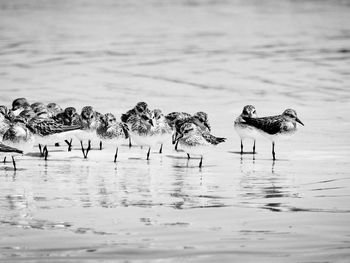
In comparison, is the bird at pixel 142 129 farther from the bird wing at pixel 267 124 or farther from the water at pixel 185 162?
the bird wing at pixel 267 124

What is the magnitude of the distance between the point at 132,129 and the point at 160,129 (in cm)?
55

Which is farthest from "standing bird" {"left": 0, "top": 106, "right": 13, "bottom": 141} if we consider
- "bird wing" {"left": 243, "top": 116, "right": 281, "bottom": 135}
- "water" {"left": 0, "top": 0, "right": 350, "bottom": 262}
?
"bird wing" {"left": 243, "top": 116, "right": 281, "bottom": 135}

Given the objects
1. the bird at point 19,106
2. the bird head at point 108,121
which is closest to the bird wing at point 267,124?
the bird head at point 108,121

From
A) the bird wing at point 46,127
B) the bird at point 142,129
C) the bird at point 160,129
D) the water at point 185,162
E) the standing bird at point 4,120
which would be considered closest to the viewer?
the water at point 185,162

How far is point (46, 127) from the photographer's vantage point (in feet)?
56.0

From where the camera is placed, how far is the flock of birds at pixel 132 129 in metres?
16.2

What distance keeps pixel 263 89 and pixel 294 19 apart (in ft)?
79.0

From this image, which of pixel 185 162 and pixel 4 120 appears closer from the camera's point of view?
pixel 185 162

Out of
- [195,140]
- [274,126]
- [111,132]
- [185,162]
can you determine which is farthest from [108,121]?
[274,126]

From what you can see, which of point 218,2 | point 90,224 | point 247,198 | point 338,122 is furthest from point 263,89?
point 218,2

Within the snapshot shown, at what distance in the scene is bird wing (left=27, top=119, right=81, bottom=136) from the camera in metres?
16.9

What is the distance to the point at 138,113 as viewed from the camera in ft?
61.9

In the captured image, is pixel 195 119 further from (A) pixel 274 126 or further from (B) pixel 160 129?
(A) pixel 274 126

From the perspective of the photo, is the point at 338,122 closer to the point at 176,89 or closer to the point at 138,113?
the point at 138,113
